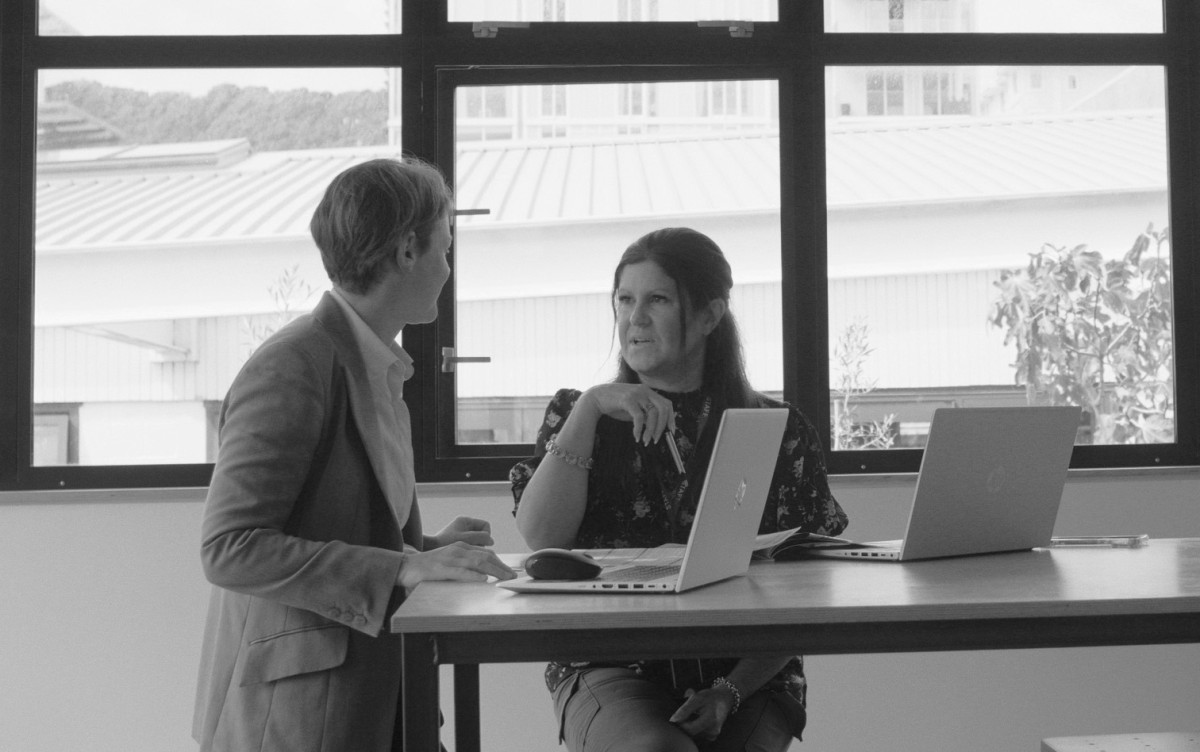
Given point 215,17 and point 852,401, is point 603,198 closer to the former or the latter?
point 852,401

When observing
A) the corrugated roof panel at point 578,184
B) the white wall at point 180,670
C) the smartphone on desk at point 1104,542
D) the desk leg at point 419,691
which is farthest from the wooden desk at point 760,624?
the corrugated roof panel at point 578,184

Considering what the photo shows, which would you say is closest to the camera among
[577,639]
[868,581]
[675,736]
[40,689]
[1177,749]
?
[577,639]

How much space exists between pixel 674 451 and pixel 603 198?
4.70 feet

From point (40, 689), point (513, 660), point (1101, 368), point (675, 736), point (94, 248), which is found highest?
point (94, 248)

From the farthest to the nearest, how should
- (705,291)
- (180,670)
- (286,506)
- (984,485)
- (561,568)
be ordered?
(180,670) → (705,291) → (984,485) → (286,506) → (561,568)

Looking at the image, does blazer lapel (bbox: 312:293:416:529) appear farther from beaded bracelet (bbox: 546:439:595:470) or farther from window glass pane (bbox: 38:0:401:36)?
window glass pane (bbox: 38:0:401:36)

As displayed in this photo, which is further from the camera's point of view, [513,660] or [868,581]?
[868,581]

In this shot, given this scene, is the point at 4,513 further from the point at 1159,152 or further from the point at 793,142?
the point at 1159,152

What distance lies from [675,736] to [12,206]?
247 cm

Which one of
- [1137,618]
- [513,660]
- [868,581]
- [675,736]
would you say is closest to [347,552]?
[513,660]

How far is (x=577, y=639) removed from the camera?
4.04ft

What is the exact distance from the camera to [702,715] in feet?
5.60

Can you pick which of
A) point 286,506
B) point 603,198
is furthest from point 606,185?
point 286,506

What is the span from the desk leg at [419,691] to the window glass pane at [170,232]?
211cm
